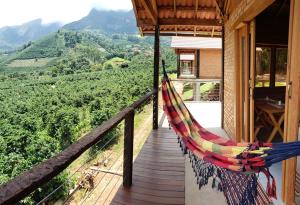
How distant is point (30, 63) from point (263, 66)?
313 ft

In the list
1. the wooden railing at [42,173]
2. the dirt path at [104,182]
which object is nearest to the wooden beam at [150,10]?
the wooden railing at [42,173]

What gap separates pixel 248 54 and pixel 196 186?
1848mm

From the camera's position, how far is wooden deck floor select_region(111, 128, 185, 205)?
2.63 m

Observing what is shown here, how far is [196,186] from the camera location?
316 centimetres

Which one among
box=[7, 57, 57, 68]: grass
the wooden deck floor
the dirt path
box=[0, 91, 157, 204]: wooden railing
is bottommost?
the dirt path

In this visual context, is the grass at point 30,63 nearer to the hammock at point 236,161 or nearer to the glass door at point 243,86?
the glass door at point 243,86

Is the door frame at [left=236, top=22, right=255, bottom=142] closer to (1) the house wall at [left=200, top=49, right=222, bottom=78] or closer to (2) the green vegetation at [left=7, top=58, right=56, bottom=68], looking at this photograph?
(1) the house wall at [left=200, top=49, right=222, bottom=78]

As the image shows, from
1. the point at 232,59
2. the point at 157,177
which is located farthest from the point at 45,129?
the point at 157,177

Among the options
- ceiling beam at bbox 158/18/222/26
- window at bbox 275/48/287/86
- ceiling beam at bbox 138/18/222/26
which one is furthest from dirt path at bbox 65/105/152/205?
window at bbox 275/48/287/86

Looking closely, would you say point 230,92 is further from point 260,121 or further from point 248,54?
point 248,54

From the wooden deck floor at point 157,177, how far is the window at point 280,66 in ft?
9.10

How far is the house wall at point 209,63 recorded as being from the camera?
1791 cm

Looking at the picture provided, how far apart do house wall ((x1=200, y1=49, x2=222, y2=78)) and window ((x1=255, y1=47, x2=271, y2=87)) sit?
39.2 feet

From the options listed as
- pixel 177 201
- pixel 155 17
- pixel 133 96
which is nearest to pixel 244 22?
pixel 155 17
